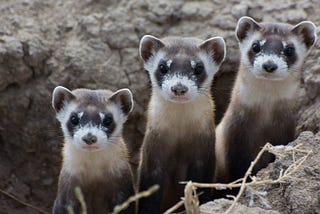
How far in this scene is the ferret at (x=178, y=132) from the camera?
505 centimetres

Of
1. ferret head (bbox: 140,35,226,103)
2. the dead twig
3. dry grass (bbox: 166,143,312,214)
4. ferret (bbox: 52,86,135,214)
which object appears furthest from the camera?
ferret (bbox: 52,86,135,214)

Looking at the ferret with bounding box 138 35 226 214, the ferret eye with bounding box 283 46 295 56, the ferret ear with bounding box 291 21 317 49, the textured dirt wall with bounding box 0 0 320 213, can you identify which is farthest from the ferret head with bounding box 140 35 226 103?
the textured dirt wall with bounding box 0 0 320 213

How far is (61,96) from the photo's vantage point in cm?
501

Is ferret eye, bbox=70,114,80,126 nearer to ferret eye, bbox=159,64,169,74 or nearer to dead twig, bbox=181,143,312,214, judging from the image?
ferret eye, bbox=159,64,169,74

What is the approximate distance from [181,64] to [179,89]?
9.5 inches

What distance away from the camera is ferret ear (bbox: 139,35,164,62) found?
16.7ft

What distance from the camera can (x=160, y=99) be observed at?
200 inches

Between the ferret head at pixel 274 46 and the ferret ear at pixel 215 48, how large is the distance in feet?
0.64

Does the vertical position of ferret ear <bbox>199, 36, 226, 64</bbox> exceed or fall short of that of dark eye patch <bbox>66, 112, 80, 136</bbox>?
it exceeds it

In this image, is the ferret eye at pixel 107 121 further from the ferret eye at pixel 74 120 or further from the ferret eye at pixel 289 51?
the ferret eye at pixel 289 51

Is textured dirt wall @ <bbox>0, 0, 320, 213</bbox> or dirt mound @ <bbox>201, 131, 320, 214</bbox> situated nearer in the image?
dirt mound @ <bbox>201, 131, 320, 214</bbox>

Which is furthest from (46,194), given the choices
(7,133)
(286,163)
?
(286,163)

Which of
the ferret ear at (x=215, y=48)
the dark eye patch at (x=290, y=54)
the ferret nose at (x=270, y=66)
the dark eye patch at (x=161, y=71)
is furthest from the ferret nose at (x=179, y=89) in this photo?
the dark eye patch at (x=290, y=54)

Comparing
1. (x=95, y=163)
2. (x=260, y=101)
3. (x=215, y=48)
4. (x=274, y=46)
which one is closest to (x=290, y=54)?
(x=274, y=46)
